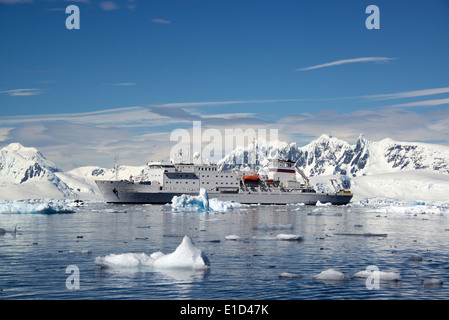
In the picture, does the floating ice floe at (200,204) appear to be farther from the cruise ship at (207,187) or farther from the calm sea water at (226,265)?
the calm sea water at (226,265)

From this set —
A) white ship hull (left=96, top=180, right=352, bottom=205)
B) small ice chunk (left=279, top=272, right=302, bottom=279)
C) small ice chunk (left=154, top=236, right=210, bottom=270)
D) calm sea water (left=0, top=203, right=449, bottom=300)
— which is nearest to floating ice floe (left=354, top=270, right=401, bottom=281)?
calm sea water (left=0, top=203, right=449, bottom=300)

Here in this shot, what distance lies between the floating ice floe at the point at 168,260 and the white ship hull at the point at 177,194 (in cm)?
5667

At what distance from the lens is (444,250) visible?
64.8 feet

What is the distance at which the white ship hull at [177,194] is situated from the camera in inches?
2810

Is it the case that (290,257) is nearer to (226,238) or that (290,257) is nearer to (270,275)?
(270,275)

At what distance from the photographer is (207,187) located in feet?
243

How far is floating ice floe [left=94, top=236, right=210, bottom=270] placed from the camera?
48.3 feet

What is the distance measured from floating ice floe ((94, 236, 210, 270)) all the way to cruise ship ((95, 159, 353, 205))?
186 ft

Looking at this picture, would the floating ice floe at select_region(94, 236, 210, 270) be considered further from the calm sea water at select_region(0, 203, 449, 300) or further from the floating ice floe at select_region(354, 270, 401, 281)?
the floating ice floe at select_region(354, 270, 401, 281)

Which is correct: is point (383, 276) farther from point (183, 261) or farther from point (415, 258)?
point (183, 261)

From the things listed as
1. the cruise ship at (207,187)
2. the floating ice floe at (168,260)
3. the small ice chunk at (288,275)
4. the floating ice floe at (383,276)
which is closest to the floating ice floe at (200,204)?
the cruise ship at (207,187)

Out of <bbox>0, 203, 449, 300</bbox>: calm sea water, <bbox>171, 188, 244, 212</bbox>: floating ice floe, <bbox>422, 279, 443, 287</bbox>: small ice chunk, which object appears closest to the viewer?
<bbox>0, 203, 449, 300</bbox>: calm sea water
